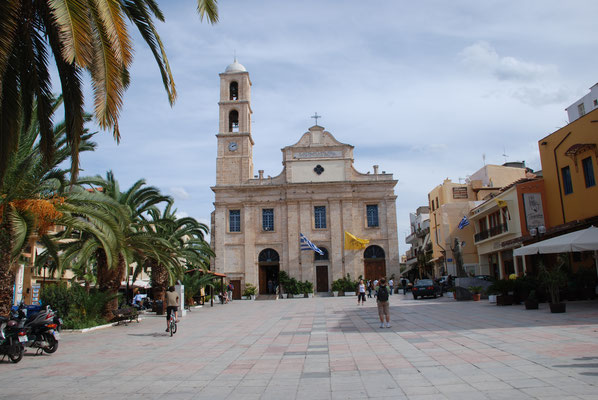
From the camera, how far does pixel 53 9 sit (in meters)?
6.36

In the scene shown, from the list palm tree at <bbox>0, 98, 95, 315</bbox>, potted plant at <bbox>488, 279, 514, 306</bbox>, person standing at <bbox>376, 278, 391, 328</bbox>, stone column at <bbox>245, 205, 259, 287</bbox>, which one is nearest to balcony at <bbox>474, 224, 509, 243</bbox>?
potted plant at <bbox>488, 279, 514, 306</bbox>

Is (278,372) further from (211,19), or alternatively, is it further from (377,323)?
(377,323)

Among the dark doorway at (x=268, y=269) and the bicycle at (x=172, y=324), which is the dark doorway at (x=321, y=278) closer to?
the dark doorway at (x=268, y=269)

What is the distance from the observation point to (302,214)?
43.2 metres

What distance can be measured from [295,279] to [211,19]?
3518 cm

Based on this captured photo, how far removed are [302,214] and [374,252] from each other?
23.4ft

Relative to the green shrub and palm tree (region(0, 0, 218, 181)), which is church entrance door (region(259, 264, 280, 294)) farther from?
palm tree (region(0, 0, 218, 181))

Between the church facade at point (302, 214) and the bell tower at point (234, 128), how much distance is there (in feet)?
0.30

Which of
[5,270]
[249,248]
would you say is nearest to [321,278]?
[249,248]

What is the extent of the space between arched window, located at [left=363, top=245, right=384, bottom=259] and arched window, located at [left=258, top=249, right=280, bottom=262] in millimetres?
7780

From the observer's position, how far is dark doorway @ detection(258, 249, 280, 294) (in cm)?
4269

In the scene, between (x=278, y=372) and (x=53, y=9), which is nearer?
(x=53, y=9)

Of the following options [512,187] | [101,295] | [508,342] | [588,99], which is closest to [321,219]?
[512,187]

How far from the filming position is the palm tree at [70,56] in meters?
6.11
